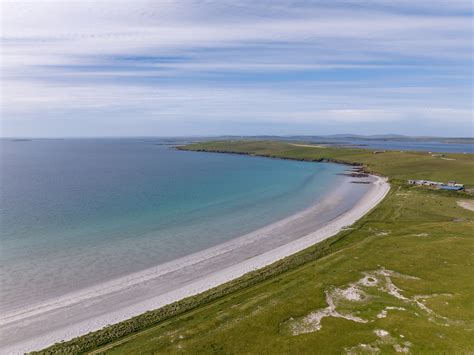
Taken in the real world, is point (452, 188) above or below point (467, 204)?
above

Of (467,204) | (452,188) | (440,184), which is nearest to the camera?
(467,204)

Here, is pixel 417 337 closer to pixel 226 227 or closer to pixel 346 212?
pixel 226 227

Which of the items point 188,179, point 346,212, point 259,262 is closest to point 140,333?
point 259,262

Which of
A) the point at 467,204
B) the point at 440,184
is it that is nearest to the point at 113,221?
the point at 467,204

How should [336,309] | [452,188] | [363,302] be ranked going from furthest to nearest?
[452,188]
[363,302]
[336,309]

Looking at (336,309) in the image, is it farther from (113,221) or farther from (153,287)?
(113,221)

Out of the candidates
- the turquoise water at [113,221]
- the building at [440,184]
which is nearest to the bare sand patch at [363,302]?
the turquoise water at [113,221]
